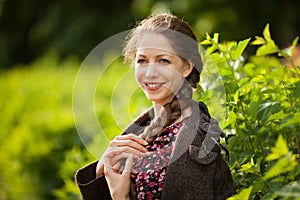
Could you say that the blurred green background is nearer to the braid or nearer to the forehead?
the braid

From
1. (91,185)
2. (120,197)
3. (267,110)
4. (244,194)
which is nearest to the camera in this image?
(244,194)

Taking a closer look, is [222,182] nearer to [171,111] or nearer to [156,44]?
[171,111]

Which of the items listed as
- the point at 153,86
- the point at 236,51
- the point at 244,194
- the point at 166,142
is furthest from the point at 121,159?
the point at 236,51

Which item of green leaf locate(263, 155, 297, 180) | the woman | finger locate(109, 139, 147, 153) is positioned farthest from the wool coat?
green leaf locate(263, 155, 297, 180)

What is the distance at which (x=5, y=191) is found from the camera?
623cm

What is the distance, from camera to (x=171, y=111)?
2582 millimetres

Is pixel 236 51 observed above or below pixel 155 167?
above

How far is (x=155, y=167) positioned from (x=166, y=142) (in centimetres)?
10

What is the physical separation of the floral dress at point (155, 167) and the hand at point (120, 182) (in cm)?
3

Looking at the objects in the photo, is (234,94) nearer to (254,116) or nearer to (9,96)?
(254,116)

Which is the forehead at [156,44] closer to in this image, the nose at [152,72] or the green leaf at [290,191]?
the nose at [152,72]

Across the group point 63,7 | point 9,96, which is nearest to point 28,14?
point 63,7

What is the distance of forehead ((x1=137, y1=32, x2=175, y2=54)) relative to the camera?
2506mm

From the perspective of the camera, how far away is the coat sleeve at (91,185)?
8.52 feet
